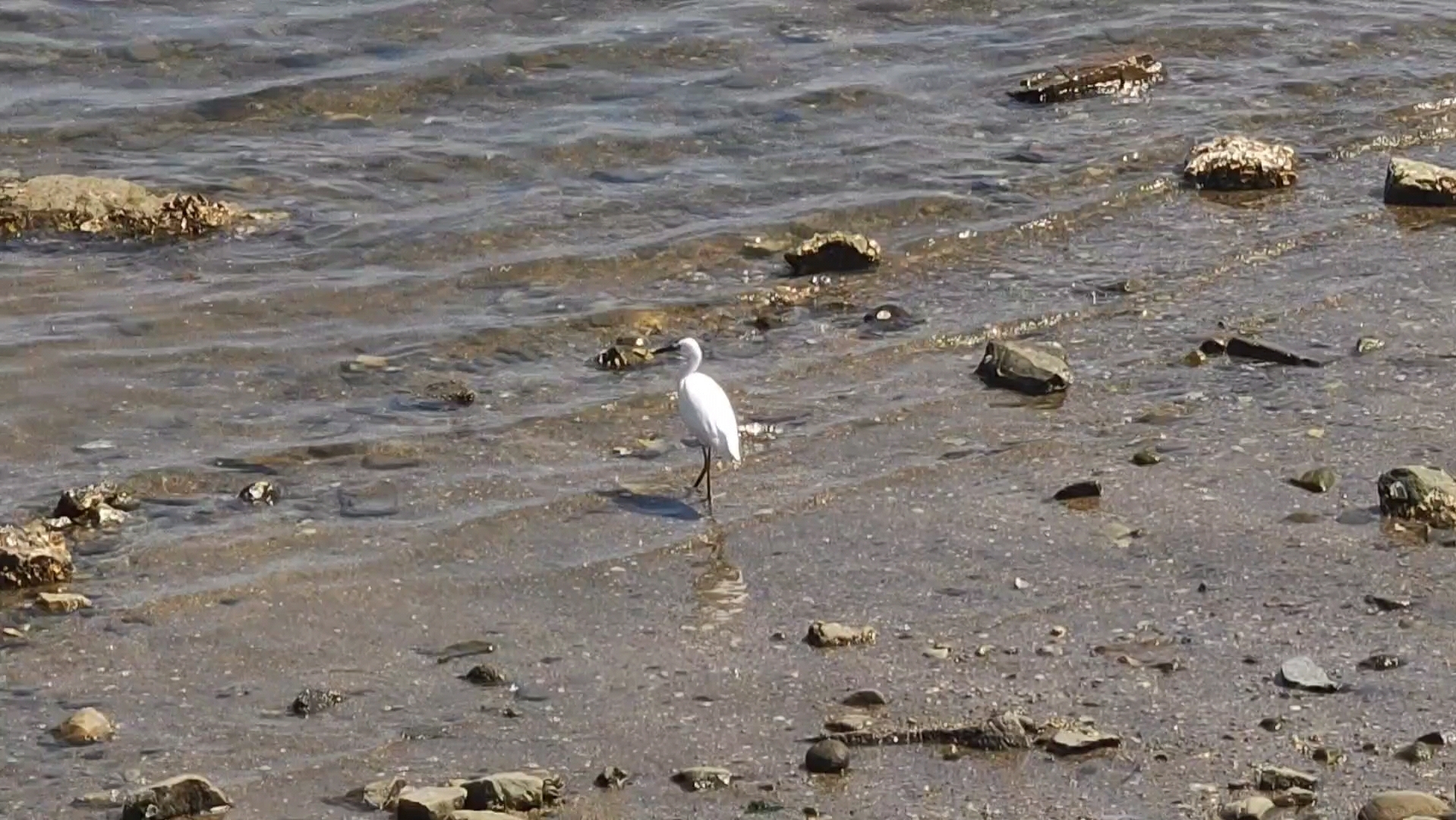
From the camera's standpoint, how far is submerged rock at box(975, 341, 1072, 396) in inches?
388

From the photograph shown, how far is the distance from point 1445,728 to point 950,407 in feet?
11.1

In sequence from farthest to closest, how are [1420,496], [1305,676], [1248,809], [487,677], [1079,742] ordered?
[1420,496] → [487,677] → [1305,676] → [1079,742] → [1248,809]

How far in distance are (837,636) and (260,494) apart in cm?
264

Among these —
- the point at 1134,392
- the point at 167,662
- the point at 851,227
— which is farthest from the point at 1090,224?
the point at 167,662

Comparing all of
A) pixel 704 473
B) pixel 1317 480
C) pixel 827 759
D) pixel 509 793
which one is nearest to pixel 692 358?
pixel 704 473

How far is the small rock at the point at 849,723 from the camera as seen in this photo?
22.6 ft

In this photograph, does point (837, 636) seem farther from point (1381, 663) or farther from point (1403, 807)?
point (1403, 807)

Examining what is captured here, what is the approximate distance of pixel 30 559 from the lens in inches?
317

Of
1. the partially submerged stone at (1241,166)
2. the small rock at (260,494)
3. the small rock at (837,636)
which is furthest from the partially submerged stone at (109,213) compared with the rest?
the small rock at (837,636)

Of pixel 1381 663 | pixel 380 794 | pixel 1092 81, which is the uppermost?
pixel 1092 81

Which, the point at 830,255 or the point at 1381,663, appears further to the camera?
the point at 830,255

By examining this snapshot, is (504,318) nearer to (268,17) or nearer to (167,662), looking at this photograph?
(167,662)

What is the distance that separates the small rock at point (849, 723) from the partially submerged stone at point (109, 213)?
6272 mm

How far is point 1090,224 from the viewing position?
40.6 ft
